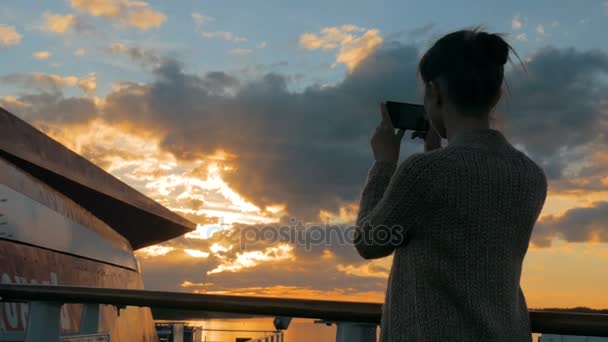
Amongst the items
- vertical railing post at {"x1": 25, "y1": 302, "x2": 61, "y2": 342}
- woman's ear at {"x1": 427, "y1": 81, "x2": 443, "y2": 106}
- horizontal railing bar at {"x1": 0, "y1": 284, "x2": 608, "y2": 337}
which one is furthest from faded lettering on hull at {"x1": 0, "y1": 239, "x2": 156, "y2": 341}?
woman's ear at {"x1": 427, "y1": 81, "x2": 443, "y2": 106}

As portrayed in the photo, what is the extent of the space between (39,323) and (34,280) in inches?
219

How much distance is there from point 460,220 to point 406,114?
1.42ft

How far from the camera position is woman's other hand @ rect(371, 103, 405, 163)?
1.81m

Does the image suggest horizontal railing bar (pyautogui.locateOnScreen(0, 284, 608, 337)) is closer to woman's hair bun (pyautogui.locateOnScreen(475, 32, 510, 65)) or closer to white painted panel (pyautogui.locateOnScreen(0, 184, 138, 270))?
Result: woman's hair bun (pyautogui.locateOnScreen(475, 32, 510, 65))

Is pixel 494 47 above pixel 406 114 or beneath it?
above

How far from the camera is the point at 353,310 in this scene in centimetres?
262

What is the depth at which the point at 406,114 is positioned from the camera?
6.28ft

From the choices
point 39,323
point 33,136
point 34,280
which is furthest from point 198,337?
point 39,323

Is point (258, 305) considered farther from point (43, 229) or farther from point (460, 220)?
point (43, 229)

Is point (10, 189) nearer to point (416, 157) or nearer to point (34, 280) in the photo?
point (34, 280)

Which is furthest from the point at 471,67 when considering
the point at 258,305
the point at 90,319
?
the point at 90,319

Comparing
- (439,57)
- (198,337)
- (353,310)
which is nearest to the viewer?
(439,57)

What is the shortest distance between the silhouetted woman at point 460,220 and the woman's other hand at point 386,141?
11 cm

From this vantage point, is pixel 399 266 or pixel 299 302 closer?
pixel 399 266
